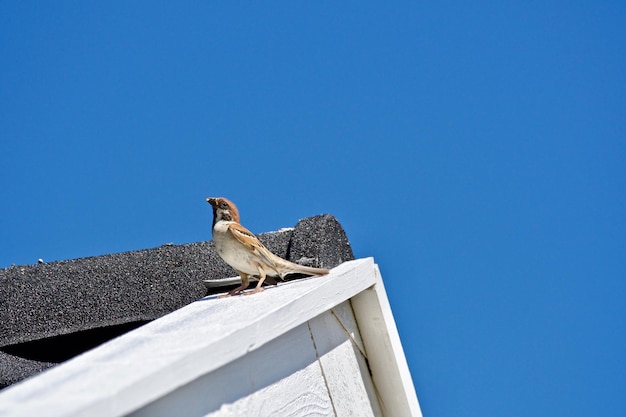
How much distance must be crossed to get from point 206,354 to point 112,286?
84.3 inches

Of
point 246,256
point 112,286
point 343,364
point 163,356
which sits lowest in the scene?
point 163,356

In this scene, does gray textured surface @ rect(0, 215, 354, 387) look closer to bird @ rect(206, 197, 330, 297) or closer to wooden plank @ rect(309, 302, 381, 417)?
bird @ rect(206, 197, 330, 297)

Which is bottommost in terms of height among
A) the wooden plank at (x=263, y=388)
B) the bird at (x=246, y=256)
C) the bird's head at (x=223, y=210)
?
the wooden plank at (x=263, y=388)

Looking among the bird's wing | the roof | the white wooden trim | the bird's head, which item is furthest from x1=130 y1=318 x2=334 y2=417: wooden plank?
the bird's head

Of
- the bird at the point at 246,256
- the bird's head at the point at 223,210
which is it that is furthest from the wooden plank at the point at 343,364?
the bird's head at the point at 223,210

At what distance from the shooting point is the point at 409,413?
310 centimetres

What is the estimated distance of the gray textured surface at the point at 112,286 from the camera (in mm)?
3531

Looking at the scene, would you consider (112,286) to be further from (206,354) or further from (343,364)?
(206,354)

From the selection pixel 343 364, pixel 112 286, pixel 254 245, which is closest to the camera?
pixel 343 364

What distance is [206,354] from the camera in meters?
1.77

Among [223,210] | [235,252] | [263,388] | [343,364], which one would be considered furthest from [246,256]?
[263,388]

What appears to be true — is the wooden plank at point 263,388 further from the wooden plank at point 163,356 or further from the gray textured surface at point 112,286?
the gray textured surface at point 112,286

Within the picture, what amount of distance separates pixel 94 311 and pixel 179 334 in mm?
1777

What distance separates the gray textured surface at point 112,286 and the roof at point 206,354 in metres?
0.49
